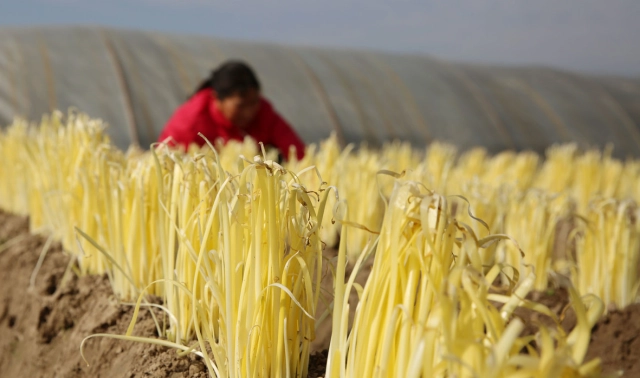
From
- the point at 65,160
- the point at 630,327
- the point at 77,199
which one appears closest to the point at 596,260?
the point at 630,327

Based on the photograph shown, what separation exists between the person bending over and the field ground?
1785 millimetres

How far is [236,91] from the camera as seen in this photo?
3846 millimetres

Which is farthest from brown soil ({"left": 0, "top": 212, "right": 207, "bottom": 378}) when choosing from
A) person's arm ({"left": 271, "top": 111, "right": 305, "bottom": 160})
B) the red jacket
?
person's arm ({"left": 271, "top": 111, "right": 305, "bottom": 160})

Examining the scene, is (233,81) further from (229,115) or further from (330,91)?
(330,91)

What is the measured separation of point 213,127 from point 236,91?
0.44 metres

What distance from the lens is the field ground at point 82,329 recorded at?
1180 millimetres

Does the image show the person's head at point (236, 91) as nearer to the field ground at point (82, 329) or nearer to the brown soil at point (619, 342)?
the field ground at point (82, 329)

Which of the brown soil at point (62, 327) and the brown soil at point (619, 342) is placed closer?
the brown soil at point (62, 327)

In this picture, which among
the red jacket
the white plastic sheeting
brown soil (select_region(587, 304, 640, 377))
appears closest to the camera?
brown soil (select_region(587, 304, 640, 377))

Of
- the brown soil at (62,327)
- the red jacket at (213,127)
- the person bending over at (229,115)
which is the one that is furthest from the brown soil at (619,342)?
the red jacket at (213,127)

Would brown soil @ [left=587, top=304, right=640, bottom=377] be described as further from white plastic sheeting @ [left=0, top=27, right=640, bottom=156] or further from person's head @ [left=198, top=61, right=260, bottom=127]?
white plastic sheeting @ [left=0, top=27, right=640, bottom=156]

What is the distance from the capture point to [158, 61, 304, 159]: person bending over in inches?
152

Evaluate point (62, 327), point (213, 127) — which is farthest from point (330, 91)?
point (62, 327)

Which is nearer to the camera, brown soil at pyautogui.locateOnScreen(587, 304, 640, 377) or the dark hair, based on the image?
brown soil at pyautogui.locateOnScreen(587, 304, 640, 377)
